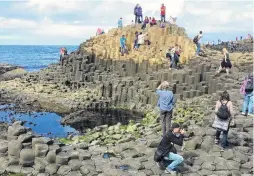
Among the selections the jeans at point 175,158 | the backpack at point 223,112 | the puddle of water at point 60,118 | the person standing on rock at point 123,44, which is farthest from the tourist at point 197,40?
the jeans at point 175,158

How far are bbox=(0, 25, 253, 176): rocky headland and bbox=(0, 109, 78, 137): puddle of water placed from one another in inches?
41.6

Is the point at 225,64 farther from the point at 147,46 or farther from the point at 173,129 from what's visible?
the point at 173,129

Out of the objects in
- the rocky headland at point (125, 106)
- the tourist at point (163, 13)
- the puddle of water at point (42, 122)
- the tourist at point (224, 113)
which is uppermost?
the tourist at point (163, 13)

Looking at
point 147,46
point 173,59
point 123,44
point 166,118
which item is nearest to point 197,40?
point 173,59

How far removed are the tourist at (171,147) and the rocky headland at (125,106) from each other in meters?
0.59

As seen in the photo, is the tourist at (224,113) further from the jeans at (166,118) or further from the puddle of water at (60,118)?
the puddle of water at (60,118)

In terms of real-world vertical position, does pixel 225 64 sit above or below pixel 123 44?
below

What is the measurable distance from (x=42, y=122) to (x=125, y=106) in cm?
785

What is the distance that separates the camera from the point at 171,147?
11.9m

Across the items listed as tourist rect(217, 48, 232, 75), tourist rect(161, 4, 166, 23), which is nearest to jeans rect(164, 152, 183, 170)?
tourist rect(217, 48, 232, 75)

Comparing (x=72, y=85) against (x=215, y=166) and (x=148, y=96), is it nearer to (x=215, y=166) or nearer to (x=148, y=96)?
(x=148, y=96)

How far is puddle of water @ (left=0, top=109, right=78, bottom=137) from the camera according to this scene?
78.0ft

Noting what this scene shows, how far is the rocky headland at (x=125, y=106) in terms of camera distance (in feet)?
43.9

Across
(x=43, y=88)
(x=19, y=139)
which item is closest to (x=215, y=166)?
(x=19, y=139)
